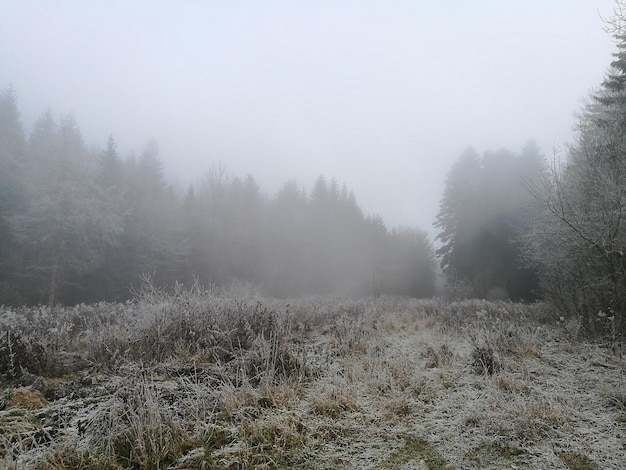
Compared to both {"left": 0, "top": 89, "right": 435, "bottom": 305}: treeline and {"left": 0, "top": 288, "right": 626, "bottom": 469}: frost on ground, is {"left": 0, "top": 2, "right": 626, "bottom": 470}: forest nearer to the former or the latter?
{"left": 0, "top": 288, "right": 626, "bottom": 469}: frost on ground

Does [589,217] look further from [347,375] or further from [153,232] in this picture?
[153,232]

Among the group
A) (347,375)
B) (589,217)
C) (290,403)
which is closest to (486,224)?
(589,217)

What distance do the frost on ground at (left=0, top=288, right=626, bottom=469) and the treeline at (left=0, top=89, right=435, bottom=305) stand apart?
246 inches

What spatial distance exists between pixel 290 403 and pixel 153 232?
82.7 ft

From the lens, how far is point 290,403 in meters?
3.58

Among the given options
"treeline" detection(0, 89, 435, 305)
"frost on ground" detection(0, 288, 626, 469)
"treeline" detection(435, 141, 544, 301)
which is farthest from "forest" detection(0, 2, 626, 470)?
"treeline" detection(435, 141, 544, 301)

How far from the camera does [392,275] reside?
1437 inches

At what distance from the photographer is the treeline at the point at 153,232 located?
20.1 meters

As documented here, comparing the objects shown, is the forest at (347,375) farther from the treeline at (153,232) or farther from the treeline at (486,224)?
the treeline at (486,224)

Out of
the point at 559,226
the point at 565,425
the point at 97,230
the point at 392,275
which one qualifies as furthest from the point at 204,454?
the point at 392,275

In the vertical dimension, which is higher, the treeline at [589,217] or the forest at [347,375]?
the treeline at [589,217]

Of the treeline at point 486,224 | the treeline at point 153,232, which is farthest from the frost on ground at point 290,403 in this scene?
the treeline at point 486,224

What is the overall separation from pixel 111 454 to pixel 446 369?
172 inches

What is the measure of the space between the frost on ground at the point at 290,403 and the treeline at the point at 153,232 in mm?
6241
